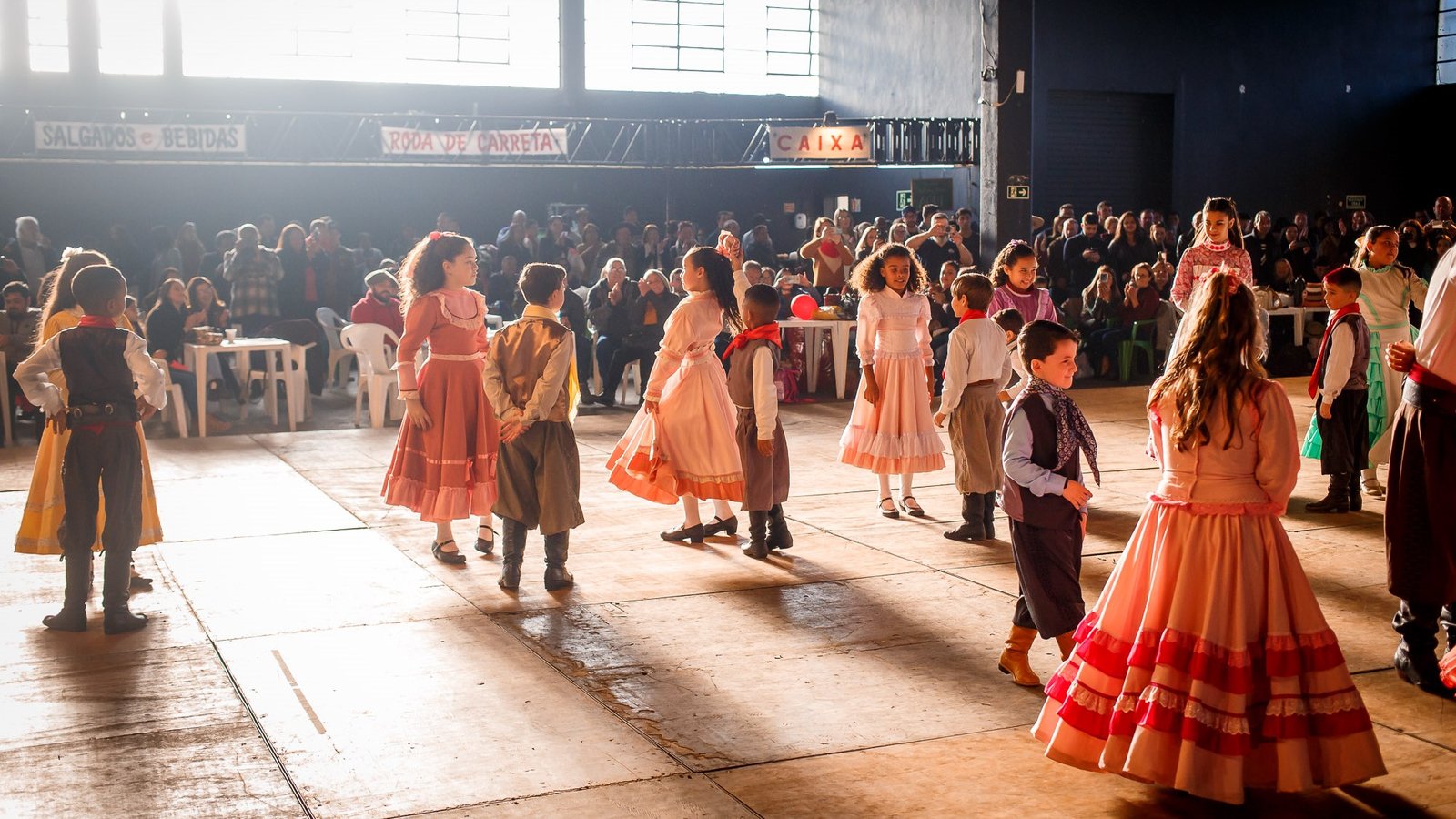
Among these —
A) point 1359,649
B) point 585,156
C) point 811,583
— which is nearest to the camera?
point 1359,649

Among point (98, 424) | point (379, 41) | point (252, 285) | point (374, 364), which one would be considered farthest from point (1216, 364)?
point (379, 41)

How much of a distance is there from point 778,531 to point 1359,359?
315 centimetres

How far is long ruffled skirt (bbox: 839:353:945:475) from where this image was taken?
726 centimetres

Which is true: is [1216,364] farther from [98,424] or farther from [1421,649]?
[98,424]

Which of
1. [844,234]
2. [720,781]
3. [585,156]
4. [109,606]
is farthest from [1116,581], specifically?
[585,156]

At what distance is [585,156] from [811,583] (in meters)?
12.4

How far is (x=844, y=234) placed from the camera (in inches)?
601

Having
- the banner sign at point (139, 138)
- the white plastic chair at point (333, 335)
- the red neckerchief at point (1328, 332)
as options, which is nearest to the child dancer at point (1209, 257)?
the red neckerchief at point (1328, 332)

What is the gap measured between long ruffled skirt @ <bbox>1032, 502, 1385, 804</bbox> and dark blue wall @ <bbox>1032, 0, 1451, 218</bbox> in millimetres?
16788

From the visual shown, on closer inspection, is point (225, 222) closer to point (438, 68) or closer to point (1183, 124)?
point (438, 68)

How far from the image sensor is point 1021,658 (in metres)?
4.63

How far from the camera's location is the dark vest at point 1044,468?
426 cm

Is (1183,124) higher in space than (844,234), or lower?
higher

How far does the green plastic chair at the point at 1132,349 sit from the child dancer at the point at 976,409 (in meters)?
7.38
